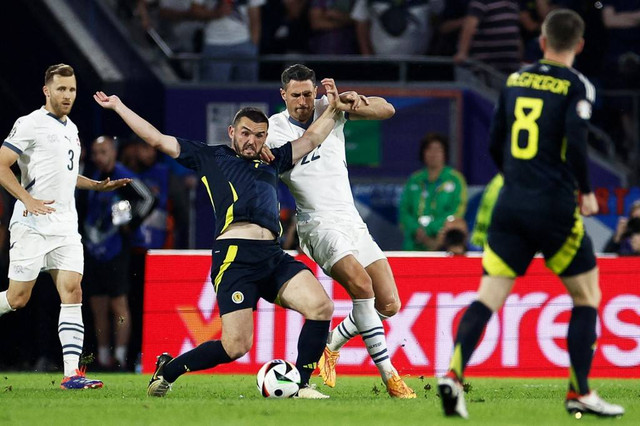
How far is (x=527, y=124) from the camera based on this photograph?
7465 millimetres

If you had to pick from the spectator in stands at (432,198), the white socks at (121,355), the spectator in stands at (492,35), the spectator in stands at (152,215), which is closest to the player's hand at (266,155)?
the spectator in stands at (152,215)

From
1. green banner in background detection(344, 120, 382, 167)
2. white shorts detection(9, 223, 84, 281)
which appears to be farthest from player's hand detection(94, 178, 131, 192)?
green banner in background detection(344, 120, 382, 167)

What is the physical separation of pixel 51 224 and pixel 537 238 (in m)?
4.06

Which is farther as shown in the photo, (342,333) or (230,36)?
(230,36)

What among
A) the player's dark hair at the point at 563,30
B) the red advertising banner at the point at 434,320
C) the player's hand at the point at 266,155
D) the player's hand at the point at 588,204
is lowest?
the red advertising banner at the point at 434,320

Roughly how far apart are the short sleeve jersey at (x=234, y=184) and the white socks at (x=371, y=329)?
0.87 meters

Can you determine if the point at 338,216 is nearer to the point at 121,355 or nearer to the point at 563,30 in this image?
the point at 563,30

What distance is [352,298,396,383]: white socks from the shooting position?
9156 millimetres

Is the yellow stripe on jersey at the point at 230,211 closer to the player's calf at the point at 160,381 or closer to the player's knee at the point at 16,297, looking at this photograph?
the player's calf at the point at 160,381

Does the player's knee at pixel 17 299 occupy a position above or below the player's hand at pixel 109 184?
below

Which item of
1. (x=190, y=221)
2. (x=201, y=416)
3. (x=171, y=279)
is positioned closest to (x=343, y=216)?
(x=201, y=416)

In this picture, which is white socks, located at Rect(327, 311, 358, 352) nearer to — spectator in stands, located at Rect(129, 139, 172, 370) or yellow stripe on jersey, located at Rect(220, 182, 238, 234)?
yellow stripe on jersey, located at Rect(220, 182, 238, 234)

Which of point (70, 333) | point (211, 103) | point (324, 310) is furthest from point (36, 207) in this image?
point (211, 103)

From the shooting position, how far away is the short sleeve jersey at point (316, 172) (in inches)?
373
